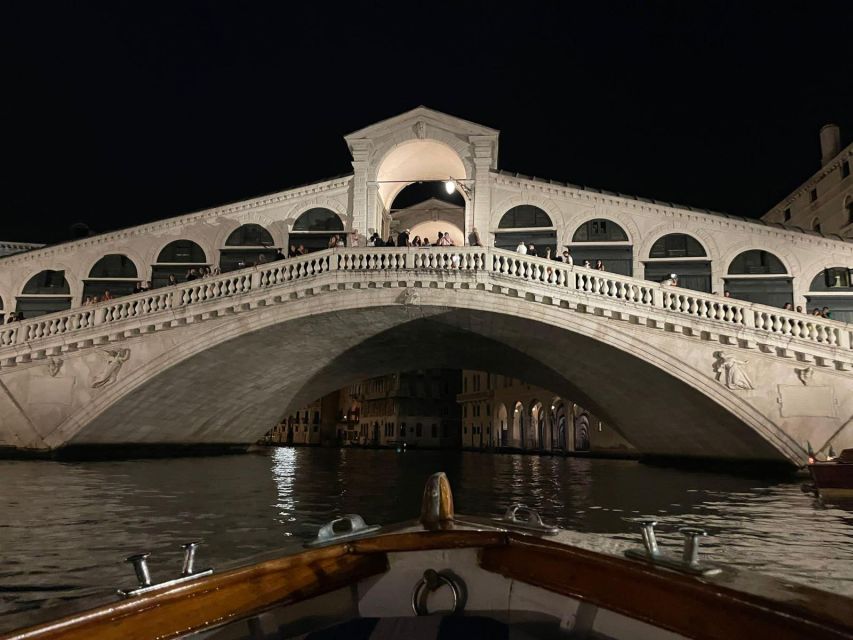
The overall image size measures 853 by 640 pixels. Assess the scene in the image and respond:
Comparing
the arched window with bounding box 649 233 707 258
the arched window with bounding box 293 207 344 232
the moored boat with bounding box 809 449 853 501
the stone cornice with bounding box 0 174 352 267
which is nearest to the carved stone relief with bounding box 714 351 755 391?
the moored boat with bounding box 809 449 853 501

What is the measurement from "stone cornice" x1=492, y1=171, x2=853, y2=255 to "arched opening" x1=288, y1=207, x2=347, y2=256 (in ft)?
18.5

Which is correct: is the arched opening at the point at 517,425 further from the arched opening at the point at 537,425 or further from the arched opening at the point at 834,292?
the arched opening at the point at 834,292

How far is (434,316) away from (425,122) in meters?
7.32

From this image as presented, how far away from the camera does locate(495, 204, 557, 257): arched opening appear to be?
62.5 feet

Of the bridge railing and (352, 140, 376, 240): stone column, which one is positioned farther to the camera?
(352, 140, 376, 240): stone column

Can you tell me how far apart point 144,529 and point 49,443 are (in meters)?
11.9

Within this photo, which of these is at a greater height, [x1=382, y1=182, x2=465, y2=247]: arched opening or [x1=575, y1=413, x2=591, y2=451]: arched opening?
[x1=382, y1=182, x2=465, y2=247]: arched opening

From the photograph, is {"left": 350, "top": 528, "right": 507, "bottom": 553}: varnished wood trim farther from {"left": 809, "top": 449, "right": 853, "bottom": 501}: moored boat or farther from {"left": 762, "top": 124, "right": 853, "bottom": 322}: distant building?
{"left": 762, "top": 124, "right": 853, "bottom": 322}: distant building

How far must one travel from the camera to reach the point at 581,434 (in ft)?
117

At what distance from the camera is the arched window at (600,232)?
18.9 meters

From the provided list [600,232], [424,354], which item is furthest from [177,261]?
[600,232]

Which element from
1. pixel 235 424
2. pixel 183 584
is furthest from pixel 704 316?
pixel 235 424

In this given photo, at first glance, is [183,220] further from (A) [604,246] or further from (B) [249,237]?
(A) [604,246]

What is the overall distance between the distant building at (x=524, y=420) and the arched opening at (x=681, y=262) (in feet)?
32.4
